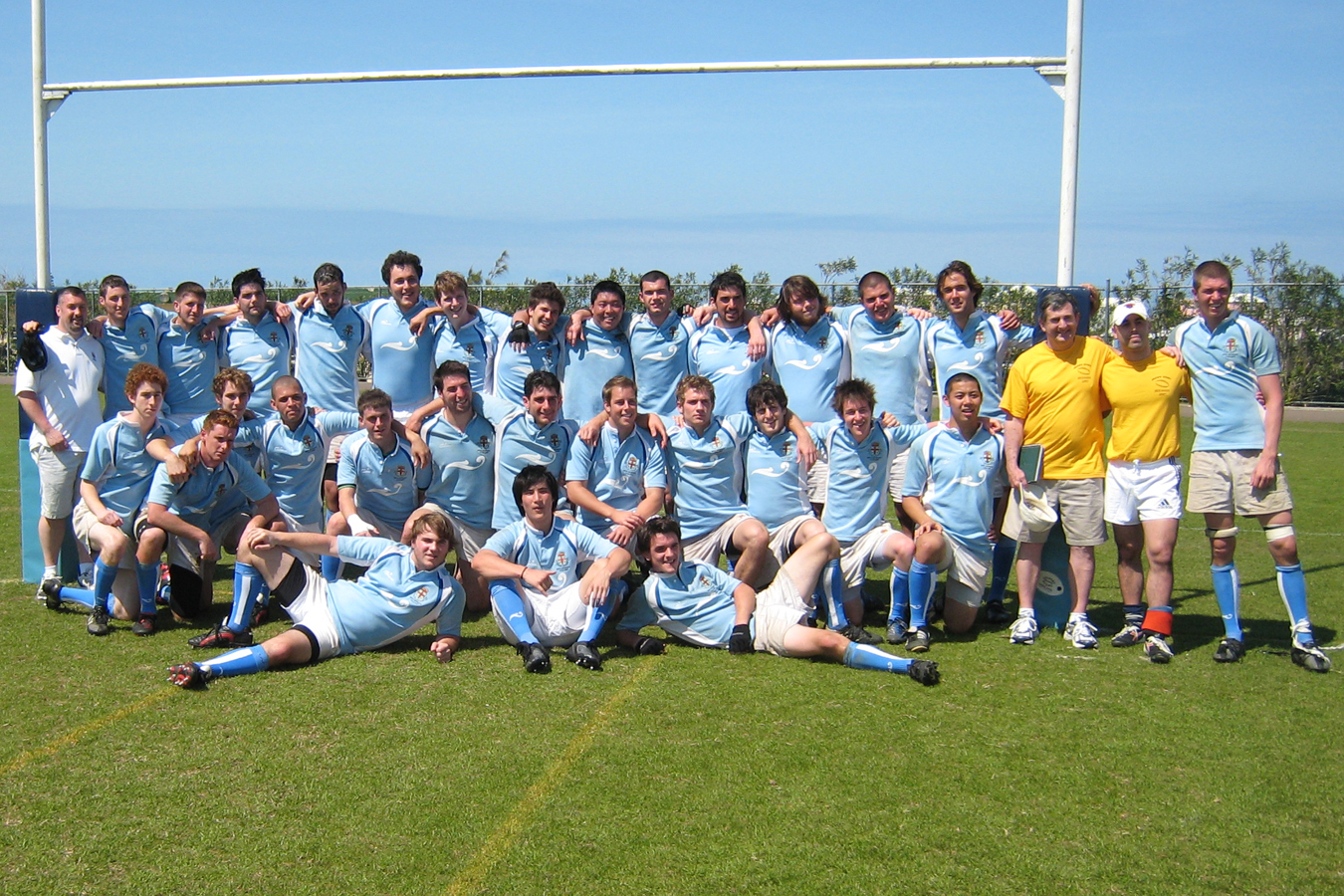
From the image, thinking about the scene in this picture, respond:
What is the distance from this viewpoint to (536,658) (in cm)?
493

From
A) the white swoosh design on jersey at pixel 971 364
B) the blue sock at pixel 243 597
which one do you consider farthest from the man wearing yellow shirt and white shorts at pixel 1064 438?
the blue sock at pixel 243 597

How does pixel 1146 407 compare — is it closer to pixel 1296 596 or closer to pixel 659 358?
pixel 1296 596

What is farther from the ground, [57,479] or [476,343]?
[476,343]

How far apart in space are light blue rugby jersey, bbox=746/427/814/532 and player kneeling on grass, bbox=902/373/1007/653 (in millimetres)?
543

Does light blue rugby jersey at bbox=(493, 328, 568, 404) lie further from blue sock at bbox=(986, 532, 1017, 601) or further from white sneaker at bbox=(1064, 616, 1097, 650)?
white sneaker at bbox=(1064, 616, 1097, 650)

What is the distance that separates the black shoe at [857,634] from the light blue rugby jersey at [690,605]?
19.0 inches

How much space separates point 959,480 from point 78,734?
13.1 ft

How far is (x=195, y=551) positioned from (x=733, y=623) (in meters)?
2.81

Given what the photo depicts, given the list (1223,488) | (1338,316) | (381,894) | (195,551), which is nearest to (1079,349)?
(1223,488)

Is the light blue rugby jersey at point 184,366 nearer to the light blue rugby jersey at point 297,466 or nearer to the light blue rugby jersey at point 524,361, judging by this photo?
the light blue rugby jersey at point 297,466

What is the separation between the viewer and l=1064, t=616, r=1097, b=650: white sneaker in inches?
213

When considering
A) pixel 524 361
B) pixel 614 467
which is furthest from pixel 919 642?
pixel 524 361

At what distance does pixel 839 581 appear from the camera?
5516 mm

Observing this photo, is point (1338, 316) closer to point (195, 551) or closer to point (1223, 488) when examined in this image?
point (1223, 488)
